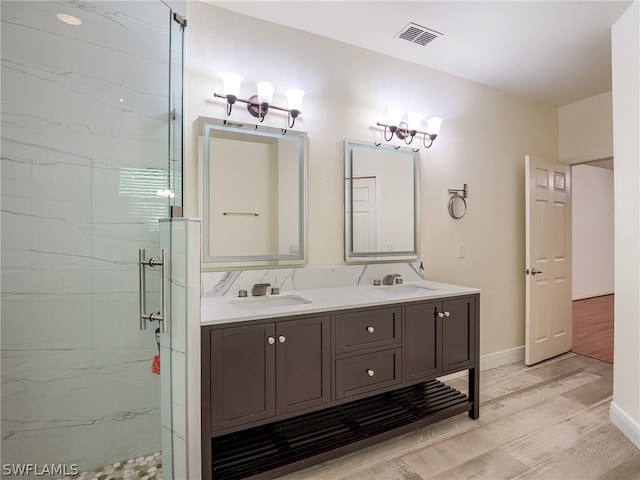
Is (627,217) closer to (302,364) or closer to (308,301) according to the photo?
(308,301)

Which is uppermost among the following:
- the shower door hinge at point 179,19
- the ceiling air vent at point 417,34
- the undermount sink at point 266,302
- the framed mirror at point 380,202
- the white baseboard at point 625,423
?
the ceiling air vent at point 417,34

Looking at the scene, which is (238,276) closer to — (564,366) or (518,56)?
(518,56)

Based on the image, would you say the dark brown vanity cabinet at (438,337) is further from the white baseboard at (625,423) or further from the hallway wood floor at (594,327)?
the hallway wood floor at (594,327)

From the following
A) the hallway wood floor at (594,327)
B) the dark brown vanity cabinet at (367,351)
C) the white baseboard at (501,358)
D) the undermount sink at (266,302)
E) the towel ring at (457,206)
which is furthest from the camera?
the hallway wood floor at (594,327)

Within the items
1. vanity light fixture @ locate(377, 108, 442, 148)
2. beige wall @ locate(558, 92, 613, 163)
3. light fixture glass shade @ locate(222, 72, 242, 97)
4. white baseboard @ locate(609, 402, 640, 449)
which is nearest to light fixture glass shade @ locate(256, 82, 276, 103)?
light fixture glass shade @ locate(222, 72, 242, 97)

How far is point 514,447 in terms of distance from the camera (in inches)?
76.0

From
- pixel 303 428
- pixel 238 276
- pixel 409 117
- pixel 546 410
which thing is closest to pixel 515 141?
pixel 409 117

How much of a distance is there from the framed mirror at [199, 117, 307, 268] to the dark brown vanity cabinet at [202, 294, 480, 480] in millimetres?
621

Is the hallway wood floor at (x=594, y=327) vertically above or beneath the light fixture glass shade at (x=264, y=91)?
beneath

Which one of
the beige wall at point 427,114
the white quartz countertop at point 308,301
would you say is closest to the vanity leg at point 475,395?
the white quartz countertop at point 308,301

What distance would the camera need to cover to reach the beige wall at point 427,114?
81.7 inches

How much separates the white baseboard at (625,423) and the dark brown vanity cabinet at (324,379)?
882 mm

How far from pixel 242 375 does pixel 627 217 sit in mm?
2484

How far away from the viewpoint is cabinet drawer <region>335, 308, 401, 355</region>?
179cm
